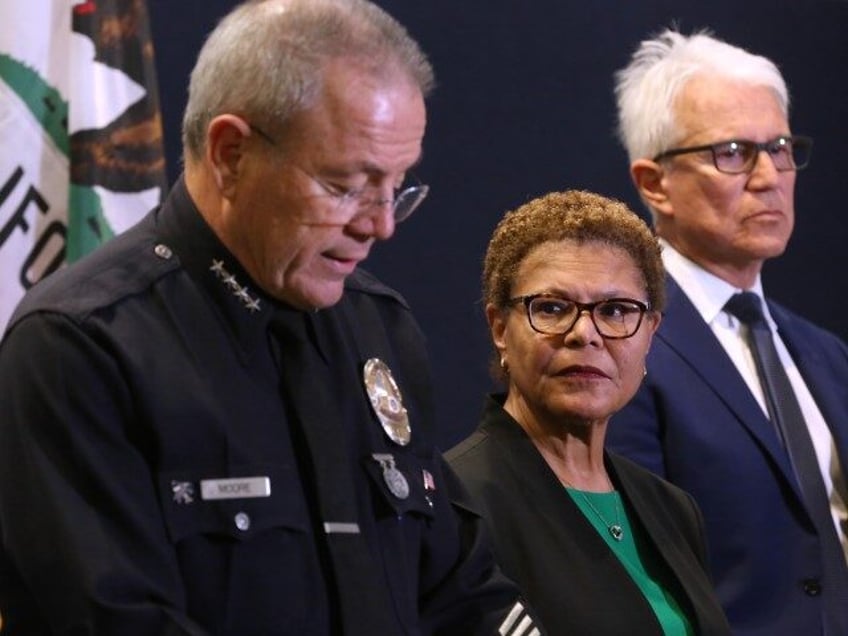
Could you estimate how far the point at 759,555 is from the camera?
3.05 metres

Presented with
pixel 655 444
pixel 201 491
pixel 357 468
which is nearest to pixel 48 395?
pixel 201 491

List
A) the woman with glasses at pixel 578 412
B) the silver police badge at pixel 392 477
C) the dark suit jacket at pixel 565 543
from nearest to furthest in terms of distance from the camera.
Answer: the silver police badge at pixel 392 477, the dark suit jacket at pixel 565 543, the woman with glasses at pixel 578 412

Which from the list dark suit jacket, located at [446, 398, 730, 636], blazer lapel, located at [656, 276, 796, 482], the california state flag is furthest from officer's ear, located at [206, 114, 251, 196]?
blazer lapel, located at [656, 276, 796, 482]

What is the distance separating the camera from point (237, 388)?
191 cm

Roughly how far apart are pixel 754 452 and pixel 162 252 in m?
1.46

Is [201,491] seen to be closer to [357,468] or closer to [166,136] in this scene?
[357,468]

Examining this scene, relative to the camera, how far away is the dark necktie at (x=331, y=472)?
1.91 meters

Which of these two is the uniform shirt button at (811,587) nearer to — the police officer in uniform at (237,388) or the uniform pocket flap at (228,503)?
the police officer in uniform at (237,388)

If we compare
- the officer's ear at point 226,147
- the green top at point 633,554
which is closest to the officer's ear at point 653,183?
the green top at point 633,554

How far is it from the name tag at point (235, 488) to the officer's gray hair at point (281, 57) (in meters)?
0.37

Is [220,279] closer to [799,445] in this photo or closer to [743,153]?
[799,445]

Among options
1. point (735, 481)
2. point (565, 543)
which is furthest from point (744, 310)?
point (565, 543)

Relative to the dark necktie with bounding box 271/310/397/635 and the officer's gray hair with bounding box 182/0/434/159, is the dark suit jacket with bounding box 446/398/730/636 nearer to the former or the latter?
the dark necktie with bounding box 271/310/397/635

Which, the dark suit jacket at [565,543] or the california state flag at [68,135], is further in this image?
the california state flag at [68,135]
